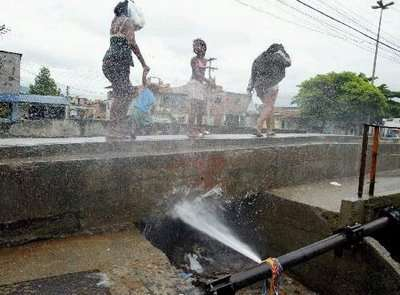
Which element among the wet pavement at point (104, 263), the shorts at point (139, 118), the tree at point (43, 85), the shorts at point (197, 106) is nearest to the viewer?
the wet pavement at point (104, 263)

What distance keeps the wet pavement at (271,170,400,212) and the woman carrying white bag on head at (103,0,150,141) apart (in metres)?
2.79

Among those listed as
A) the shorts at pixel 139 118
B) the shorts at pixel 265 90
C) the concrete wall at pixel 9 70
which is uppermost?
the concrete wall at pixel 9 70

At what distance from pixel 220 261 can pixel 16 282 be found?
324 cm

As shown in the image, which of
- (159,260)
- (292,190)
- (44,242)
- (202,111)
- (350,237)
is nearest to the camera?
(350,237)

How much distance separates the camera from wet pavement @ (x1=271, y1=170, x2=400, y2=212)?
5.05 meters

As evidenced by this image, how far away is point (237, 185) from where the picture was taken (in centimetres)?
550

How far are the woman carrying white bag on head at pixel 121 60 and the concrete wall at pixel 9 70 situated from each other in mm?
20598

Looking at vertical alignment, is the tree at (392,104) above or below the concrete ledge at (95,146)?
above

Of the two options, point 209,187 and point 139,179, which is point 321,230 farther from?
point 139,179

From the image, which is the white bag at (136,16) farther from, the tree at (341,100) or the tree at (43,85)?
the tree at (43,85)

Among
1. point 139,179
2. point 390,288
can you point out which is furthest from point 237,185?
point 390,288

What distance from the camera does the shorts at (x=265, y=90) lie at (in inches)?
308

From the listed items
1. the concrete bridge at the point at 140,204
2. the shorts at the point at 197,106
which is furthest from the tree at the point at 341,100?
the shorts at the point at 197,106

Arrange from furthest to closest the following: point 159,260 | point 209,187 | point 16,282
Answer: point 209,187, point 159,260, point 16,282
